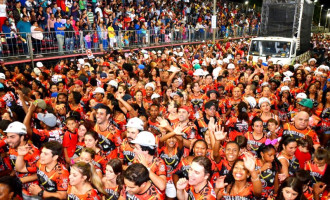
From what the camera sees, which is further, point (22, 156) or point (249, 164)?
point (22, 156)

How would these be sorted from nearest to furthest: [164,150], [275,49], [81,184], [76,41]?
[81,184] < [164,150] < [76,41] < [275,49]

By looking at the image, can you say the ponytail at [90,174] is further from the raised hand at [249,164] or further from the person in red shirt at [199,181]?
the raised hand at [249,164]

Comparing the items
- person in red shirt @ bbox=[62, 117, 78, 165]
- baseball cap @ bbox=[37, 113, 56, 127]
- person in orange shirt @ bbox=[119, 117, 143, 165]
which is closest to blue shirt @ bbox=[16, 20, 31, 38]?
baseball cap @ bbox=[37, 113, 56, 127]

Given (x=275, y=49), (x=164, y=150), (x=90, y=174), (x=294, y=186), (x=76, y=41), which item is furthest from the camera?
(x=275, y=49)

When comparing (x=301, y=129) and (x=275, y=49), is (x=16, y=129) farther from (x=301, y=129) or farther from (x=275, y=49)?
(x=275, y=49)

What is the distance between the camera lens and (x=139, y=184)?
9.86 feet

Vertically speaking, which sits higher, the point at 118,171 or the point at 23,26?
the point at 23,26

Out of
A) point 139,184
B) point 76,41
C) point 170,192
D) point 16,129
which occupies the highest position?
point 76,41

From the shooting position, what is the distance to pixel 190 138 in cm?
508

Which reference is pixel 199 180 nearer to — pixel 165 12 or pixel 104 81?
pixel 104 81

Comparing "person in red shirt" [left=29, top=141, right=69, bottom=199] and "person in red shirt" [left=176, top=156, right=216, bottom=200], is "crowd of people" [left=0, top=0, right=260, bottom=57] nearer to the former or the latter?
"person in red shirt" [left=29, top=141, right=69, bottom=199]

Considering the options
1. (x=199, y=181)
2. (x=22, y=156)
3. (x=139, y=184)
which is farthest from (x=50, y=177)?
(x=199, y=181)

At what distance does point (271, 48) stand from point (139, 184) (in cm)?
1324

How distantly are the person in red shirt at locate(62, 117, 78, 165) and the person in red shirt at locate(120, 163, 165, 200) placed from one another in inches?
83.1
